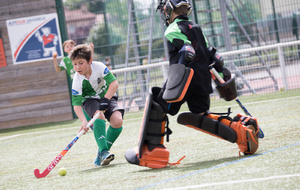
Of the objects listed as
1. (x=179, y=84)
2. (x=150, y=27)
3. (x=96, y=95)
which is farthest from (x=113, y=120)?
(x=150, y=27)

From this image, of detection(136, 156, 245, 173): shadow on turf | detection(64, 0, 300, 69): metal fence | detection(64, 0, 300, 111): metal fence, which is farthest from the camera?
detection(64, 0, 300, 69): metal fence

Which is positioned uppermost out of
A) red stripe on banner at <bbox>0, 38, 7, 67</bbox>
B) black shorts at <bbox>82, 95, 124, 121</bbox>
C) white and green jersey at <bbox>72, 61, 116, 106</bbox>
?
red stripe on banner at <bbox>0, 38, 7, 67</bbox>

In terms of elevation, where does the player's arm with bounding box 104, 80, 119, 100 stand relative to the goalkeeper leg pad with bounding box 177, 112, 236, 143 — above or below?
above

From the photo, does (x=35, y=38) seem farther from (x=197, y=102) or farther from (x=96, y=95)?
(x=197, y=102)

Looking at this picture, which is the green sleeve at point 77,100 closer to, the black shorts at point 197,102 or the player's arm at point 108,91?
the player's arm at point 108,91

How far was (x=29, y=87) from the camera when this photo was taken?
30.3 feet

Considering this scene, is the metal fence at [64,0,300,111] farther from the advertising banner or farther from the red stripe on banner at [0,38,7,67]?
the red stripe on banner at [0,38,7,67]

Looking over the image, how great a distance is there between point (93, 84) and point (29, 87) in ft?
18.9

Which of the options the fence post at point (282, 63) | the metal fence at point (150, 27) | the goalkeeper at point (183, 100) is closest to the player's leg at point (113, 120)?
the goalkeeper at point (183, 100)

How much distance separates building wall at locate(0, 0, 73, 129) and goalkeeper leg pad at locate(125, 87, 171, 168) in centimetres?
623

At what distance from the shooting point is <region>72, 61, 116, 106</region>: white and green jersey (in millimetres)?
3760

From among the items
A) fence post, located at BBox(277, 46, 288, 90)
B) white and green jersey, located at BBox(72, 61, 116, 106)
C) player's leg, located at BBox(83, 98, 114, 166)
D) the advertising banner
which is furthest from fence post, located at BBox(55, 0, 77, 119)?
player's leg, located at BBox(83, 98, 114, 166)

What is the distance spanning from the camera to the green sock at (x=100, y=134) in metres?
3.73

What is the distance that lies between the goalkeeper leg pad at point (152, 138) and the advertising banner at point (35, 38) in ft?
20.9
